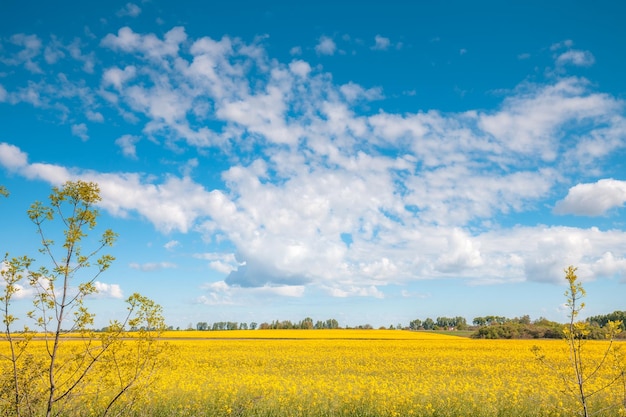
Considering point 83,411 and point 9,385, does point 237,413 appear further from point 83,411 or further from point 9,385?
point 9,385

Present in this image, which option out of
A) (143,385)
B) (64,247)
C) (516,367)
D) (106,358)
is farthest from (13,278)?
(516,367)

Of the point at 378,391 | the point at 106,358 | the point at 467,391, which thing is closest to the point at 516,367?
the point at 467,391

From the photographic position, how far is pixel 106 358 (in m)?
5.74

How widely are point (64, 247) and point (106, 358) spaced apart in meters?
1.79

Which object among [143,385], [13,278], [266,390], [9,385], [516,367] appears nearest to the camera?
[13,278]

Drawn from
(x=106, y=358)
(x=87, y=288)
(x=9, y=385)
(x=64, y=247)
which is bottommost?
(x=9, y=385)

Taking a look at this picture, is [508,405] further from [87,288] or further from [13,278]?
[13,278]

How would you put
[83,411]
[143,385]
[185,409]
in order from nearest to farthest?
[143,385], [83,411], [185,409]

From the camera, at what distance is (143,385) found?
6.23 meters

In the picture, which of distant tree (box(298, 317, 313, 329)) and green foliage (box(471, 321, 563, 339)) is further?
distant tree (box(298, 317, 313, 329))

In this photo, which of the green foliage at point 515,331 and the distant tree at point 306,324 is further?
the distant tree at point 306,324

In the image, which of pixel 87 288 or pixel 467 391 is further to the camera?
pixel 467 391

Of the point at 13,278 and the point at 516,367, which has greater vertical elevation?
the point at 13,278

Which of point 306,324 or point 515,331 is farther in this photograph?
point 306,324
